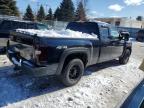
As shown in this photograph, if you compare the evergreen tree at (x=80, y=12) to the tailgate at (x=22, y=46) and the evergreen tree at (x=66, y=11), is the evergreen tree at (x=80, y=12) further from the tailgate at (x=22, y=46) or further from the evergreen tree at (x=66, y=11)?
the tailgate at (x=22, y=46)

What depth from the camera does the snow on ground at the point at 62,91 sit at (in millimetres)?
4723

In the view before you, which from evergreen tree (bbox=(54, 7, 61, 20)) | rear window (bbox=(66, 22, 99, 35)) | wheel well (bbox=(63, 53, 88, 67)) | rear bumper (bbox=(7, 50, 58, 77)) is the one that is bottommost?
rear bumper (bbox=(7, 50, 58, 77))

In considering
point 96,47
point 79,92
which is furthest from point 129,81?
point 79,92

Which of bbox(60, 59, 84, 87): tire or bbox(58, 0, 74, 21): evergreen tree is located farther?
bbox(58, 0, 74, 21): evergreen tree

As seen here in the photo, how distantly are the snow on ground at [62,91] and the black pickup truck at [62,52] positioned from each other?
1.47 ft

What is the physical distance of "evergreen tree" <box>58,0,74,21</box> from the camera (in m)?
50.2

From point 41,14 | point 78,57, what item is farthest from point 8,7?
point 78,57

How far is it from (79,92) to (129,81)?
2.16 meters

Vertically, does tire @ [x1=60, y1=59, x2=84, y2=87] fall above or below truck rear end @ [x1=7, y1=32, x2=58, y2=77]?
below

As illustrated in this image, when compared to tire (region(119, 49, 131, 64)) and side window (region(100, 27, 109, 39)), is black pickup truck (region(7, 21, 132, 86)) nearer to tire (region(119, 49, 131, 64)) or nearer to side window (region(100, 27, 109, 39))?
side window (region(100, 27, 109, 39))

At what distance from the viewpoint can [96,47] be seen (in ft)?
21.1

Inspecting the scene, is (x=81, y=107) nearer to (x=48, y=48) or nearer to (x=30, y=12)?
(x=48, y=48)

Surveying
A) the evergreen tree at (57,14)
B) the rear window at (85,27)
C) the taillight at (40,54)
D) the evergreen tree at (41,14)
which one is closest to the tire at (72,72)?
the taillight at (40,54)

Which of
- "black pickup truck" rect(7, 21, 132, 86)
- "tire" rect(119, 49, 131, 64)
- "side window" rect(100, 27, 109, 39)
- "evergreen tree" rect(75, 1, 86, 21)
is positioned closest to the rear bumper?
"black pickup truck" rect(7, 21, 132, 86)
